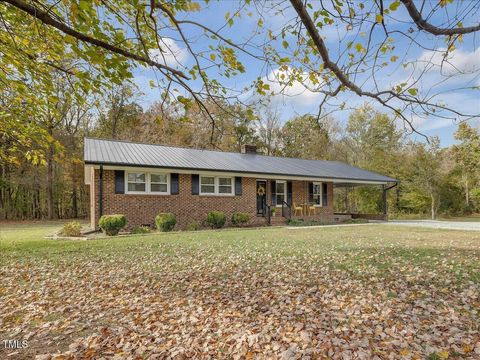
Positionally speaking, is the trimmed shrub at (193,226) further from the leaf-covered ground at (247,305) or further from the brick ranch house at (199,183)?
the leaf-covered ground at (247,305)

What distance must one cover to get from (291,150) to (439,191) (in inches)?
565

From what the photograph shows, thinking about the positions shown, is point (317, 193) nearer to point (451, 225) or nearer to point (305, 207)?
point (305, 207)

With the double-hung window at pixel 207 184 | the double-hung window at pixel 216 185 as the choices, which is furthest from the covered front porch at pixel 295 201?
the double-hung window at pixel 207 184

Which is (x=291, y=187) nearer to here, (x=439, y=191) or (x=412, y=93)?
(x=439, y=191)

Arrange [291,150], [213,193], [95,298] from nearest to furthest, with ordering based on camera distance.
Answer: [95,298]
[213,193]
[291,150]

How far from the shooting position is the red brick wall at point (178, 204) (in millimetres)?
12852

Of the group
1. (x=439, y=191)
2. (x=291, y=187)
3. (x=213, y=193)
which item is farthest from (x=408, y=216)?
(x=213, y=193)

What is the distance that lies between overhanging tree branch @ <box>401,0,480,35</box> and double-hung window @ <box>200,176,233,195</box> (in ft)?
40.7

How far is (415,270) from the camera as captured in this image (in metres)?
5.35

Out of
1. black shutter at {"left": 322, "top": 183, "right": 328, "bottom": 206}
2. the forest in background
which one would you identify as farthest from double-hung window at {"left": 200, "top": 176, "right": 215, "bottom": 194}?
black shutter at {"left": 322, "top": 183, "right": 328, "bottom": 206}

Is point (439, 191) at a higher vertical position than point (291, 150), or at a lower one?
lower

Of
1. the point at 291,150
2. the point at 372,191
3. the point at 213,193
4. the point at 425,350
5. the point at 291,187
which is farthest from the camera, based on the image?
the point at 291,150

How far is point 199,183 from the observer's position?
1479 centimetres

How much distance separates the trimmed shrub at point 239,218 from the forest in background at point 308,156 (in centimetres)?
569
